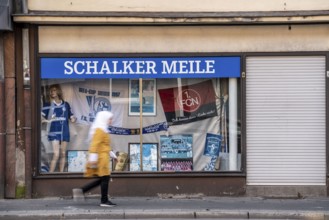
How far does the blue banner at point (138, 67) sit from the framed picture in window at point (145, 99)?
0.31 metres

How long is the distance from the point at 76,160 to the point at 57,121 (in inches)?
34.2

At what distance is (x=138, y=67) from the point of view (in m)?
13.5

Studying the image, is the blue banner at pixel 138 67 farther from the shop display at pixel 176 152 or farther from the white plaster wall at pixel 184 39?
the shop display at pixel 176 152

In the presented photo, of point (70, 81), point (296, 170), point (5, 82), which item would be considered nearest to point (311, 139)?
point (296, 170)

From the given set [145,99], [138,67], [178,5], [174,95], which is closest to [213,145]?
[174,95]

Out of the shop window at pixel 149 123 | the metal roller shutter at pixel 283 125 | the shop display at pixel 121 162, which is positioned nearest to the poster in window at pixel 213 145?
the shop window at pixel 149 123

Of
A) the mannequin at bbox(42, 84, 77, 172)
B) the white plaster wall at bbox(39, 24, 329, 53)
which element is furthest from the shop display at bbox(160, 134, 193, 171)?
the mannequin at bbox(42, 84, 77, 172)

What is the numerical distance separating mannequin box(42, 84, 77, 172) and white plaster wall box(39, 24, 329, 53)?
982mm

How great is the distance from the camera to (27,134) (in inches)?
524

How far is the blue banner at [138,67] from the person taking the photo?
1344 centimetres

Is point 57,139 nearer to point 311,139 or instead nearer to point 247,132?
point 247,132

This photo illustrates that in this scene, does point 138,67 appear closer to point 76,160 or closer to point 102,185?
point 76,160

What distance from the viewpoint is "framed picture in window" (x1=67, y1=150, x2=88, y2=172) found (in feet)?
45.0

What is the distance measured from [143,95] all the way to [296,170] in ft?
11.1
